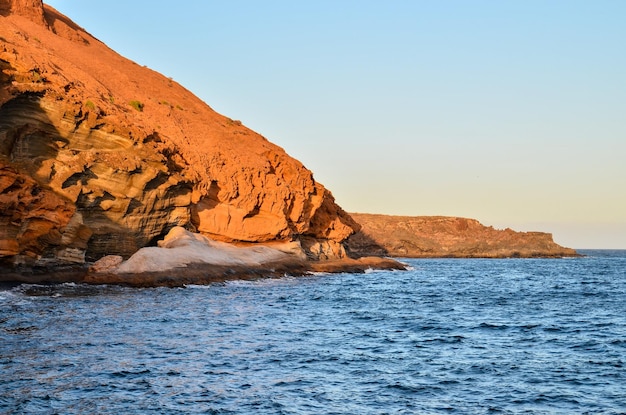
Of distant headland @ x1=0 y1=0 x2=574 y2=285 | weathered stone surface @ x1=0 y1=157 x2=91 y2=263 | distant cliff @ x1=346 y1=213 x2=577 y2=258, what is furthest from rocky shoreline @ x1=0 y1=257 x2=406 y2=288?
distant cliff @ x1=346 y1=213 x2=577 y2=258

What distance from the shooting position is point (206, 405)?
49.8 feet

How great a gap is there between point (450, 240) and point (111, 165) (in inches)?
4403

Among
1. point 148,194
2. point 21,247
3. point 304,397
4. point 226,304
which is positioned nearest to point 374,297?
point 226,304

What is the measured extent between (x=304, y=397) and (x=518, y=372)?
6630mm

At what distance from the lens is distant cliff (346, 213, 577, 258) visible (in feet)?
472

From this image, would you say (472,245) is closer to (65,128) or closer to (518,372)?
(65,128)

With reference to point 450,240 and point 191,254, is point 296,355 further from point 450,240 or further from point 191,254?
point 450,240

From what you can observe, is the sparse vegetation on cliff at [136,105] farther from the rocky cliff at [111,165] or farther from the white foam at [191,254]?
the white foam at [191,254]

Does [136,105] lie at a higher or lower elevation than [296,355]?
higher

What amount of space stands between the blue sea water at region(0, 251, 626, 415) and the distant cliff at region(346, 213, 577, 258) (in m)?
104

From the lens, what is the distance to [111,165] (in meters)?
44.8

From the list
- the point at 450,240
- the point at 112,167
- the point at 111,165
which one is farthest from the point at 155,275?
the point at 450,240

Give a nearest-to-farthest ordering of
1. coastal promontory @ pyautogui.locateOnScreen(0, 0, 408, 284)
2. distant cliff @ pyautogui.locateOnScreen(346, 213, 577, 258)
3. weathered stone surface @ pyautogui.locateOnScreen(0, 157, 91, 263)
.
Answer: weathered stone surface @ pyautogui.locateOnScreen(0, 157, 91, 263), coastal promontory @ pyautogui.locateOnScreen(0, 0, 408, 284), distant cliff @ pyautogui.locateOnScreen(346, 213, 577, 258)

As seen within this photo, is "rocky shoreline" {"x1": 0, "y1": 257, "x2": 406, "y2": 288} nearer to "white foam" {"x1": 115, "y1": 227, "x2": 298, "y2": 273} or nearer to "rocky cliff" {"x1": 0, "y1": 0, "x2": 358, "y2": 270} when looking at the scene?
"white foam" {"x1": 115, "y1": 227, "x2": 298, "y2": 273}
